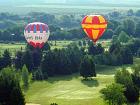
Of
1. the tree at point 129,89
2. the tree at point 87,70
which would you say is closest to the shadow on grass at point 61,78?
the tree at point 87,70

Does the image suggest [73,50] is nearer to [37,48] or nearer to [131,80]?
[37,48]

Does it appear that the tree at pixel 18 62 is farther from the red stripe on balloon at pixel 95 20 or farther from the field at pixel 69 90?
the red stripe on balloon at pixel 95 20

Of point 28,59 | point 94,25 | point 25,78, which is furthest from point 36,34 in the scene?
point 25,78

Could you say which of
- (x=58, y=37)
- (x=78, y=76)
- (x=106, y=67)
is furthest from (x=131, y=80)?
(x=58, y=37)

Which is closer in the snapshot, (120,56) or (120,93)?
(120,93)

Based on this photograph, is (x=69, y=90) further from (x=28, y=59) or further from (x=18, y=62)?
(x=18, y=62)

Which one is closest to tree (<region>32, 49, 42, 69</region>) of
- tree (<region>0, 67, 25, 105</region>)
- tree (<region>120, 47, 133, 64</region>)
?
tree (<region>120, 47, 133, 64</region>)

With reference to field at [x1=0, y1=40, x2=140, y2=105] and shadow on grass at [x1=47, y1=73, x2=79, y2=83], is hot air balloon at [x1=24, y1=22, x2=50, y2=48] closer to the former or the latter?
shadow on grass at [x1=47, y1=73, x2=79, y2=83]
